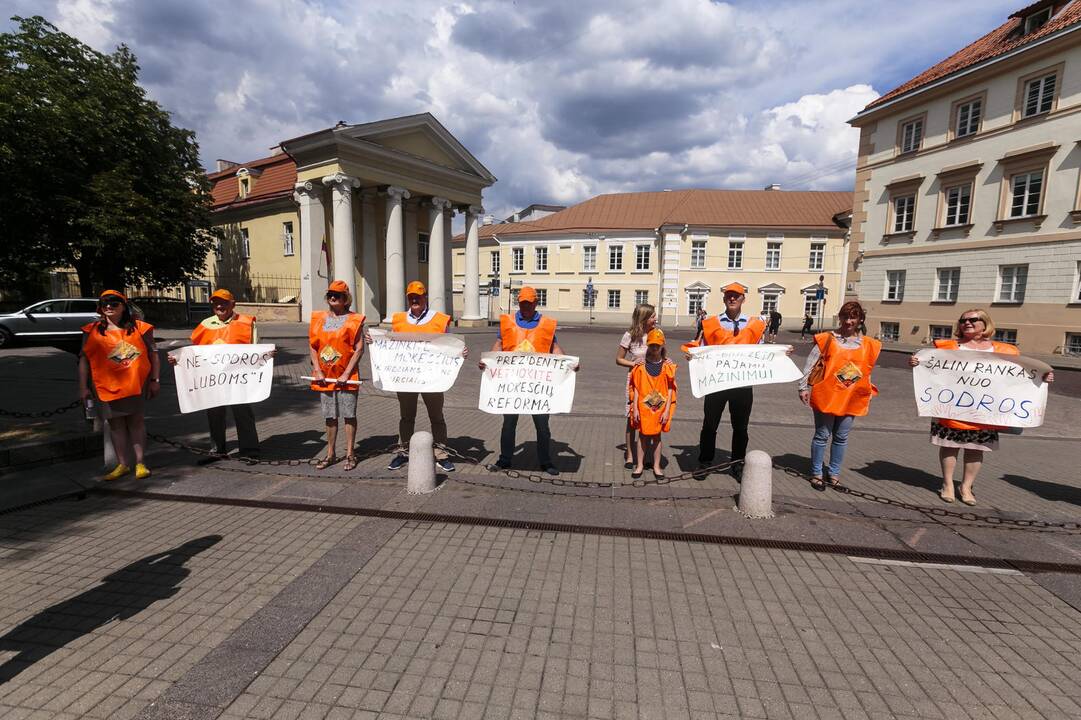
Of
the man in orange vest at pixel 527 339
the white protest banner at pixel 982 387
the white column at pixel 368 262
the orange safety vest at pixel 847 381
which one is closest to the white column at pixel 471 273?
the white column at pixel 368 262

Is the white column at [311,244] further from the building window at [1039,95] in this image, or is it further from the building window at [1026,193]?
the building window at [1039,95]

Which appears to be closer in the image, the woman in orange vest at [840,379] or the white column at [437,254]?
the woman in orange vest at [840,379]

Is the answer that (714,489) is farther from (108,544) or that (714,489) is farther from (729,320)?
(108,544)

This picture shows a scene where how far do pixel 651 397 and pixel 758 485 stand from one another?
1283 millimetres

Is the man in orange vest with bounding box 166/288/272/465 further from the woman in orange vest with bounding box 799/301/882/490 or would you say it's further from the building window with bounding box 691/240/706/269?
the building window with bounding box 691/240/706/269

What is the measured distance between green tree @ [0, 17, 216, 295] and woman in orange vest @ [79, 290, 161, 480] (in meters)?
17.5

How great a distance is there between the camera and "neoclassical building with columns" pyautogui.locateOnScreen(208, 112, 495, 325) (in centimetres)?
2416

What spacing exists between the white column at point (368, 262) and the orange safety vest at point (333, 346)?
Answer: 78.8 ft

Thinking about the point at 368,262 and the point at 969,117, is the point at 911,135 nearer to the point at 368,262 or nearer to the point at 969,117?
the point at 969,117

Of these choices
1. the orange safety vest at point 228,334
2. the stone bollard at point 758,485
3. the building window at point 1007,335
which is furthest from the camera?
the building window at point 1007,335

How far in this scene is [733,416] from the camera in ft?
17.9

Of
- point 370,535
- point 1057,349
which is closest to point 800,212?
point 1057,349

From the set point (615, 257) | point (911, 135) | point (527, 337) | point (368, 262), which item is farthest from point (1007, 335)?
point (368, 262)

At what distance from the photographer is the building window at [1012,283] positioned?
2148 centimetres
